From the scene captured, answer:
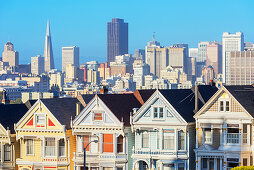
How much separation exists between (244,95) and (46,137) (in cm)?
1125

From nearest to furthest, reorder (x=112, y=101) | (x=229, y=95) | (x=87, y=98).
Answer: (x=229, y=95)
(x=112, y=101)
(x=87, y=98)

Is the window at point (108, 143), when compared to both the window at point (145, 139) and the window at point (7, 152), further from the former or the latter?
the window at point (7, 152)

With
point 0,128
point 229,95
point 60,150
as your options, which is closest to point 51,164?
point 60,150

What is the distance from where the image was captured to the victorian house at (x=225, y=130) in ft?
145

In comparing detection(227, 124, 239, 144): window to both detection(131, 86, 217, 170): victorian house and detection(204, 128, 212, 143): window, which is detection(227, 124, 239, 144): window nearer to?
detection(204, 128, 212, 143): window

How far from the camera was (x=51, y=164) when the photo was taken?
159ft

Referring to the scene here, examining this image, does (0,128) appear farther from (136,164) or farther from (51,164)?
(136,164)

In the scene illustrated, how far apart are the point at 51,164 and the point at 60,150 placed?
0.93 m

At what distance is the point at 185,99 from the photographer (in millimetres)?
47219

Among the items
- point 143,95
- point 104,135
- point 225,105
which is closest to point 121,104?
point 104,135

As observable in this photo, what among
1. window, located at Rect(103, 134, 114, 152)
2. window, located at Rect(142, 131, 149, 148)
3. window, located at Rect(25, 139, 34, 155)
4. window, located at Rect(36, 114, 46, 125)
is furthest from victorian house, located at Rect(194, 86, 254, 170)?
window, located at Rect(25, 139, 34, 155)

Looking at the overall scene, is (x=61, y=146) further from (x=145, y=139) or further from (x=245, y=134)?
(x=245, y=134)

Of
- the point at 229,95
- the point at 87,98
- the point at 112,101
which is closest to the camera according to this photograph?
the point at 229,95

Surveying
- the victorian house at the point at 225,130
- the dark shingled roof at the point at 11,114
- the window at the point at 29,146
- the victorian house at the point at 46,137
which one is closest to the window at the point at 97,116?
the victorian house at the point at 46,137
